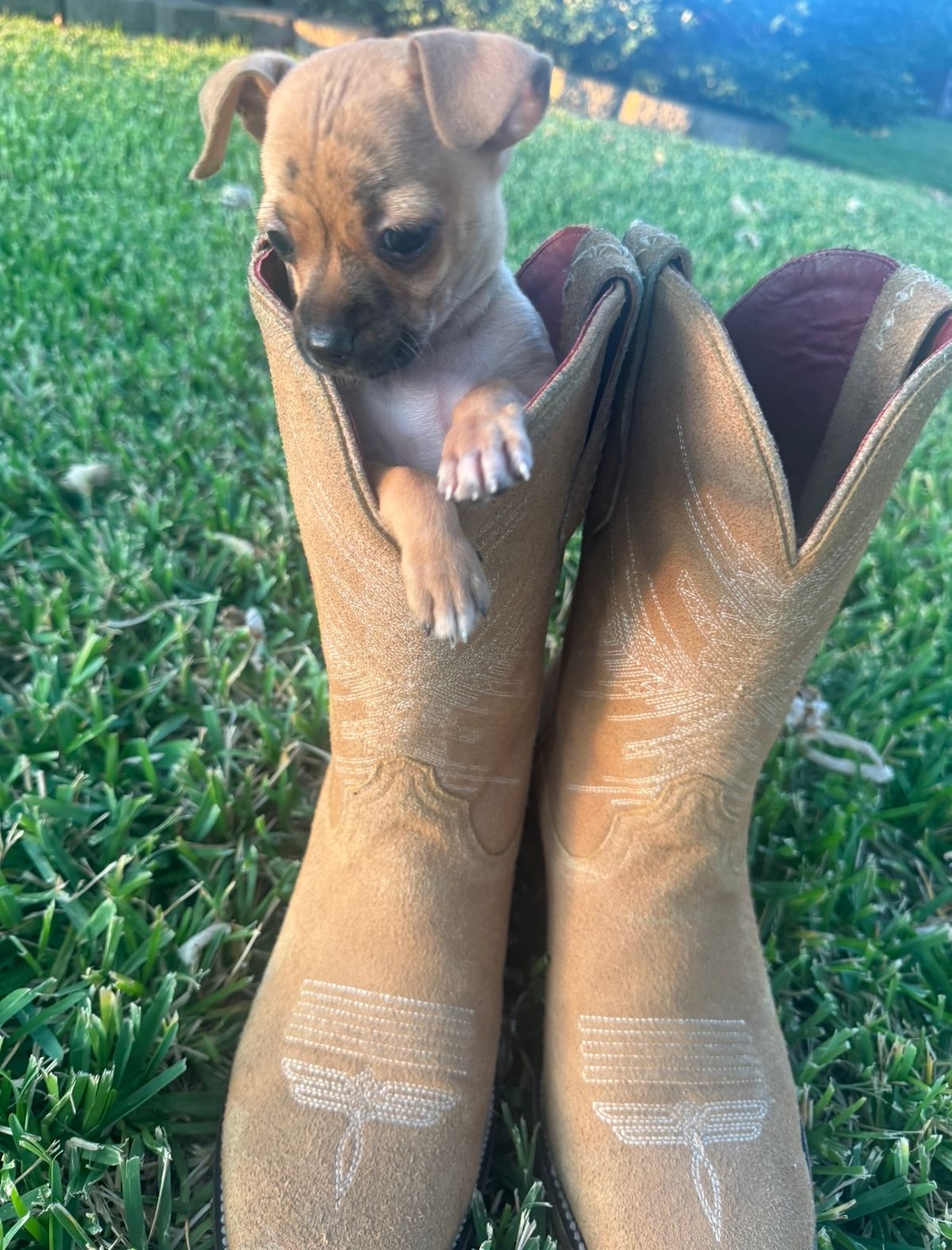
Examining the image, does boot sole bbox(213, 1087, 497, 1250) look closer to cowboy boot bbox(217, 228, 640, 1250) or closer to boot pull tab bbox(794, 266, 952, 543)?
cowboy boot bbox(217, 228, 640, 1250)

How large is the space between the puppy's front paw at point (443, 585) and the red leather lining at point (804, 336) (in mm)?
744

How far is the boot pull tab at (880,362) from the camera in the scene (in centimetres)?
133

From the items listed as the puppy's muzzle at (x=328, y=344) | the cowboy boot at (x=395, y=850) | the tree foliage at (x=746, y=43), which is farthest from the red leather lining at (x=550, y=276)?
the tree foliage at (x=746, y=43)

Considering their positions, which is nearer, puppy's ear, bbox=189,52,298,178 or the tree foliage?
puppy's ear, bbox=189,52,298,178

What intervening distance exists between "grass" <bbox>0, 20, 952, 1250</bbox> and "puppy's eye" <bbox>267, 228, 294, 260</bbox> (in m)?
0.96

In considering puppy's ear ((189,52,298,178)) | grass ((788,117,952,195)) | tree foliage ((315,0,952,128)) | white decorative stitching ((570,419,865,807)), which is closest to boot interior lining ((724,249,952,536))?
white decorative stitching ((570,419,865,807))

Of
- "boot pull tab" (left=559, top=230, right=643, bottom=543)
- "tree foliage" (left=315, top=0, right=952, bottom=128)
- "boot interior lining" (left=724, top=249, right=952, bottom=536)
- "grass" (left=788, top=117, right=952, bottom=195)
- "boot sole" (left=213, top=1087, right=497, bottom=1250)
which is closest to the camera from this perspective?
"boot sole" (left=213, top=1087, right=497, bottom=1250)

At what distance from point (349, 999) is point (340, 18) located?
15.3 metres

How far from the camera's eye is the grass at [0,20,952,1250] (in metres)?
1.41

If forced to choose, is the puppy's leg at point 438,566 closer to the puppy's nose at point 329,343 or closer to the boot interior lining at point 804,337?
the puppy's nose at point 329,343

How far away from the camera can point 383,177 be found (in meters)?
1.56

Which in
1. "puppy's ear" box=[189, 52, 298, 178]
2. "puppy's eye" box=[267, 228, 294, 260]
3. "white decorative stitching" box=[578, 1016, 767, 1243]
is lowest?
"white decorative stitching" box=[578, 1016, 767, 1243]

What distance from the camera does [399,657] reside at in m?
1.41

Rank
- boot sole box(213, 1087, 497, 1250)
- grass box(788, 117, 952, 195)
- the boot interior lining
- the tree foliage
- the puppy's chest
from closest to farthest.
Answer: boot sole box(213, 1087, 497, 1250) < the boot interior lining < the puppy's chest < the tree foliage < grass box(788, 117, 952, 195)
